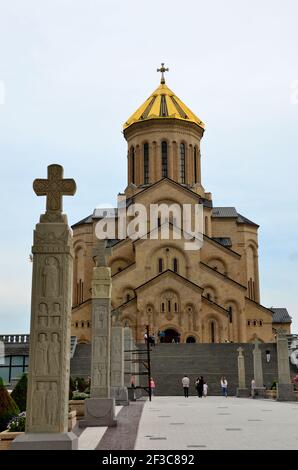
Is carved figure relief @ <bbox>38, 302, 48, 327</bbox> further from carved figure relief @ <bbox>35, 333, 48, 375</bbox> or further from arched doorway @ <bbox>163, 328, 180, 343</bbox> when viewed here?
arched doorway @ <bbox>163, 328, 180, 343</bbox>

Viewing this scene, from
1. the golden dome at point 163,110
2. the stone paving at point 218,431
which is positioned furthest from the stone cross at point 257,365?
the golden dome at point 163,110

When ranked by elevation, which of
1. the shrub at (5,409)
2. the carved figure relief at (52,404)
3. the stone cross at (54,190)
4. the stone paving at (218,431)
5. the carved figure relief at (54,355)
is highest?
the stone cross at (54,190)

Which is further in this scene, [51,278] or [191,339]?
[191,339]

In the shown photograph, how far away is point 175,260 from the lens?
37.7 meters

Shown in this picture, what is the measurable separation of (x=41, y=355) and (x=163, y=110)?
39.6 m

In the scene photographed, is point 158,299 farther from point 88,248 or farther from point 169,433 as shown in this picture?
point 169,433

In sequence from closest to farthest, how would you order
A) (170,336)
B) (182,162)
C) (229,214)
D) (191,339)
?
(191,339)
(170,336)
(182,162)
(229,214)

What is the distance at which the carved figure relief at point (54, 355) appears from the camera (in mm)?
5996

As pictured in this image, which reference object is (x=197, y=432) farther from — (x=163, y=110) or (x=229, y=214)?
(x=163, y=110)

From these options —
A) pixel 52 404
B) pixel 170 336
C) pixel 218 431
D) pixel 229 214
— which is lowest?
pixel 218 431

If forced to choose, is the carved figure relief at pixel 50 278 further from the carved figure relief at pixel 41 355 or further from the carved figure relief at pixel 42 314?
the carved figure relief at pixel 41 355

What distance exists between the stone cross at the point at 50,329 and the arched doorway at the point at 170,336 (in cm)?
2934

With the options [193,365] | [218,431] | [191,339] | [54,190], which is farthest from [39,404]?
[191,339]

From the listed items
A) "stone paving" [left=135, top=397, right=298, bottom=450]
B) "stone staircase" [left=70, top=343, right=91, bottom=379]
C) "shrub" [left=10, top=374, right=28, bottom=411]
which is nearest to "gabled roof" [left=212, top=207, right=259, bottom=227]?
"stone staircase" [left=70, top=343, right=91, bottom=379]
